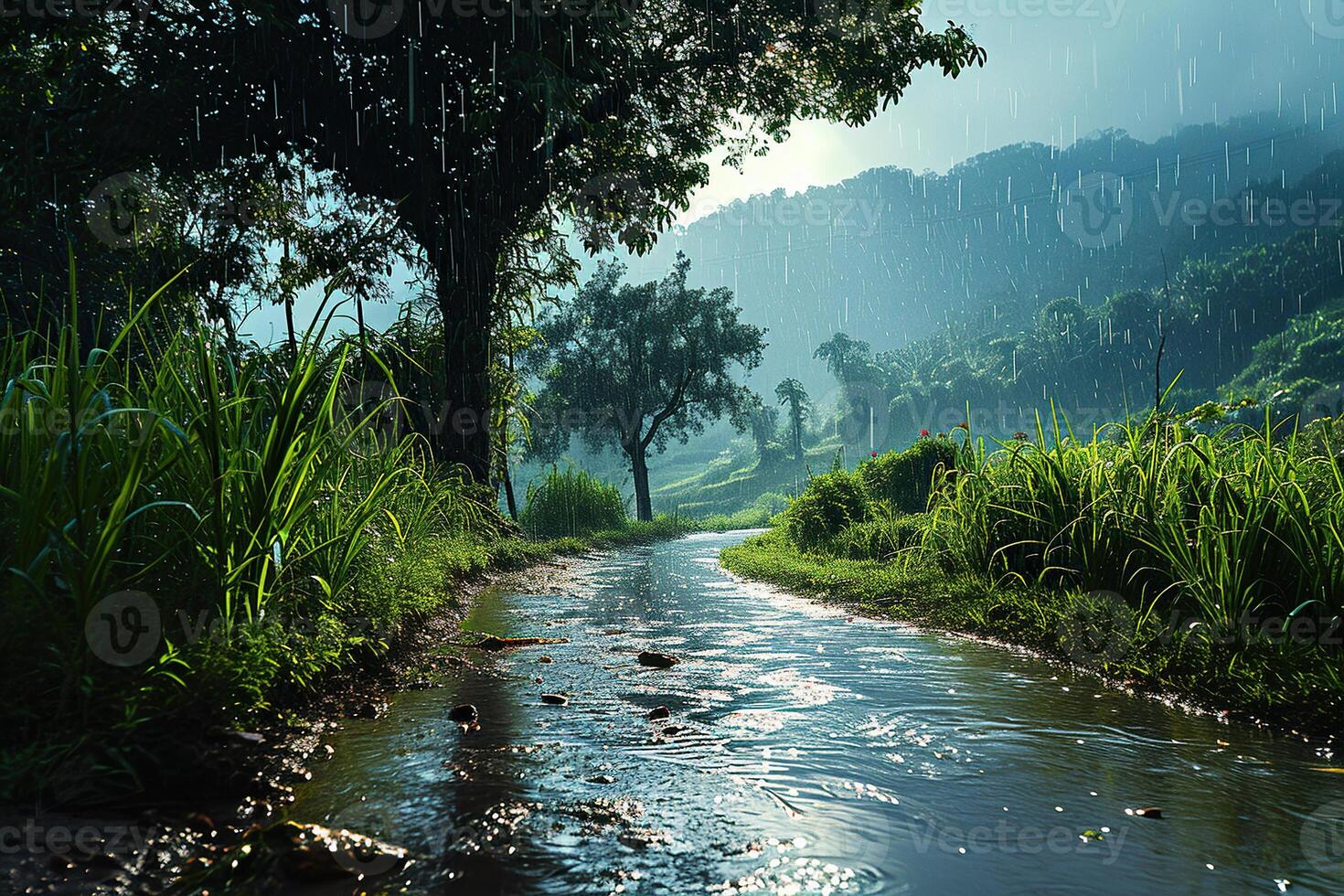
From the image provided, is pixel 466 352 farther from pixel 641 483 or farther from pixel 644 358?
pixel 644 358

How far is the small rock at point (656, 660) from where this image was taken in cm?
430

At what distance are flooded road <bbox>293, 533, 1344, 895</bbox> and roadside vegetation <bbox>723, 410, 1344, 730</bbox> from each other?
13.9 inches

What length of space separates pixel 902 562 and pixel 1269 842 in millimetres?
6104

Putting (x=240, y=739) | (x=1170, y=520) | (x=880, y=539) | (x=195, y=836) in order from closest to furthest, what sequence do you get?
(x=195, y=836) → (x=240, y=739) → (x=1170, y=520) → (x=880, y=539)

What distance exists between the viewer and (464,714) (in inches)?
122

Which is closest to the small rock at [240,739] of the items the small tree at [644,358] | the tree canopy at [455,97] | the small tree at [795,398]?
the tree canopy at [455,97]

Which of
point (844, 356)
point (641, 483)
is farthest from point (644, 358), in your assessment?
point (844, 356)

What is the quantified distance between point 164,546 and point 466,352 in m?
8.04

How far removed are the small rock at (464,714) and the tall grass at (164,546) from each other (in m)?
0.56

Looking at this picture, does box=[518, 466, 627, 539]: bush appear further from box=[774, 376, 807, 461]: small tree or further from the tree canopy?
box=[774, 376, 807, 461]: small tree

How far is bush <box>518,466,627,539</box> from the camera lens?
18.2m

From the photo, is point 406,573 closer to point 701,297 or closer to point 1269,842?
point 1269,842

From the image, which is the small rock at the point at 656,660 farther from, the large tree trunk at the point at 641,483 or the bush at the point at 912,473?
the large tree trunk at the point at 641,483

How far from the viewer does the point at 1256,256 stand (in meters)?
82.4
